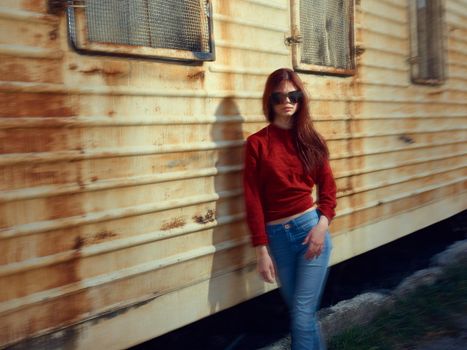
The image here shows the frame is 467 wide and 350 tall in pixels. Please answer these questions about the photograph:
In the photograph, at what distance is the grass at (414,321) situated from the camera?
139 inches

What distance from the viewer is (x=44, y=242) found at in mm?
2236

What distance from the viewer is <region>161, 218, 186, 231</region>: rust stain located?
8.91 feet

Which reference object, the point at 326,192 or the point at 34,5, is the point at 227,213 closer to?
the point at 326,192

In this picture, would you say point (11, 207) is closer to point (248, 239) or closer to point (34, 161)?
point (34, 161)

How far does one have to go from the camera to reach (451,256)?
5145mm

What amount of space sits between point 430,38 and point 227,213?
137 inches

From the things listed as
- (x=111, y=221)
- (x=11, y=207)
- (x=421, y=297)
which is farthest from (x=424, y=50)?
(x=11, y=207)

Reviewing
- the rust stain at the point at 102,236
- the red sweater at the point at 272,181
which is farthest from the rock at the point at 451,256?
the rust stain at the point at 102,236

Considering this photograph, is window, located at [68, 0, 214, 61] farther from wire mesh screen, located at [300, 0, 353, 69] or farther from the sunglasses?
wire mesh screen, located at [300, 0, 353, 69]

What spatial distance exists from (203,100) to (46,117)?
919 mm

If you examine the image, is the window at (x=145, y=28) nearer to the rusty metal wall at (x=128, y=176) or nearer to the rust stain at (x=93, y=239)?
the rusty metal wall at (x=128, y=176)

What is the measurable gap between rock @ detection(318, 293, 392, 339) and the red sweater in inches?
45.7

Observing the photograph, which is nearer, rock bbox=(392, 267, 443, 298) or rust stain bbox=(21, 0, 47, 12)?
rust stain bbox=(21, 0, 47, 12)

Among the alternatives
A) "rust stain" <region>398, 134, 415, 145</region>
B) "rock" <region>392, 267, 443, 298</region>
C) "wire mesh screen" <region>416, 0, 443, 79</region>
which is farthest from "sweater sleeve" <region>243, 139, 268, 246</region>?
"wire mesh screen" <region>416, 0, 443, 79</region>
